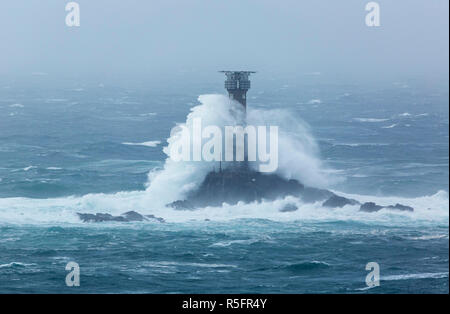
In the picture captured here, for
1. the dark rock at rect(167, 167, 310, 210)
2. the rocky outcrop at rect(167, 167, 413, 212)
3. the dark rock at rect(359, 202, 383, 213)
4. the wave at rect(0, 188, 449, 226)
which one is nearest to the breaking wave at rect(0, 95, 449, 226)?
the wave at rect(0, 188, 449, 226)

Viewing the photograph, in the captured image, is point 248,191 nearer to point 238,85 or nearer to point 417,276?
point 238,85

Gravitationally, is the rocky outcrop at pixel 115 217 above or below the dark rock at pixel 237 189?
below

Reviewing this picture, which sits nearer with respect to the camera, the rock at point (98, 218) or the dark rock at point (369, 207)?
the rock at point (98, 218)

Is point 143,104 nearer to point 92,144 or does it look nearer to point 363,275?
point 92,144
